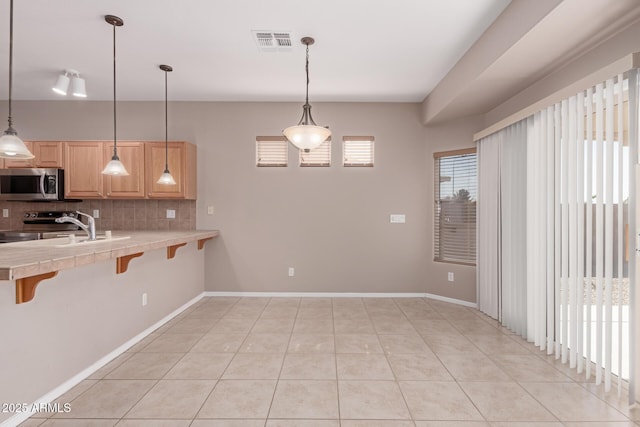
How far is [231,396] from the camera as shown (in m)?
2.25

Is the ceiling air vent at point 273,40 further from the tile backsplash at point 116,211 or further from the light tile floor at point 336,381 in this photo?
the light tile floor at point 336,381

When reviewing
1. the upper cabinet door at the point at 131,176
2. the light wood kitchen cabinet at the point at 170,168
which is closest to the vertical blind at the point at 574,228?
the light wood kitchen cabinet at the point at 170,168

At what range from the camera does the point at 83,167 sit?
174 inches

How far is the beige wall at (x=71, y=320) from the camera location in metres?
1.91

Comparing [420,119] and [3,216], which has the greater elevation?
[420,119]

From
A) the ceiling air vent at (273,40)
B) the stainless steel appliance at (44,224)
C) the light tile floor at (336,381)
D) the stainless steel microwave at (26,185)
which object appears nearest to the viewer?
the light tile floor at (336,381)

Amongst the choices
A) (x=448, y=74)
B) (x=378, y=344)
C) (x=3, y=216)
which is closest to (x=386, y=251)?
(x=378, y=344)

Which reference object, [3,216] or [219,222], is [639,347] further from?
[3,216]

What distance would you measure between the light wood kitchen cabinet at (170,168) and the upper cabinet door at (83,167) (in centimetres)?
62

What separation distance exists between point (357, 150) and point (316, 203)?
997 mm

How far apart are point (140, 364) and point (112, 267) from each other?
848 mm

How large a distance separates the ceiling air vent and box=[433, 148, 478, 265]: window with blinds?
268cm

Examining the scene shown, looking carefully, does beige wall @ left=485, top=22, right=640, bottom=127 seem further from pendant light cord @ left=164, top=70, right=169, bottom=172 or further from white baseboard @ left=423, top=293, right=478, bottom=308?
pendant light cord @ left=164, top=70, right=169, bottom=172

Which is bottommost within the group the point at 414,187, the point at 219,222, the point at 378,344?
the point at 378,344
